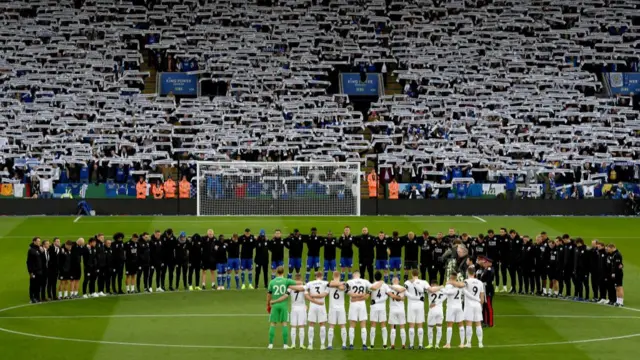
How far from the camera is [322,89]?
64.8 meters

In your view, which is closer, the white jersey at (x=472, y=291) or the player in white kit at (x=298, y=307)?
the player in white kit at (x=298, y=307)

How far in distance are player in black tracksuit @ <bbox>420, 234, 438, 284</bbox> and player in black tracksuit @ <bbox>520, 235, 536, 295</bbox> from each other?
2669 mm

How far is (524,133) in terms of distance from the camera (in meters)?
61.1

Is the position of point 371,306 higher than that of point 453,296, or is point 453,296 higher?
point 453,296

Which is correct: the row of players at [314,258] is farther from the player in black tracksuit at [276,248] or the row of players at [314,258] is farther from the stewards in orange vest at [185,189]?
the stewards in orange vest at [185,189]

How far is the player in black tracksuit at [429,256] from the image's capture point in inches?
1384

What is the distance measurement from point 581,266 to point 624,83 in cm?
3671

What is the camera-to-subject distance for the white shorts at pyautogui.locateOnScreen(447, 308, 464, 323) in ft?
88.0

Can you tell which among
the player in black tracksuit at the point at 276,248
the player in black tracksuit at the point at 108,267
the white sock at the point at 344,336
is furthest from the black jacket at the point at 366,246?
the white sock at the point at 344,336

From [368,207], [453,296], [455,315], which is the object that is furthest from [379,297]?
[368,207]

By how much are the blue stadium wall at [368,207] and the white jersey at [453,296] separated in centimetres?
2525

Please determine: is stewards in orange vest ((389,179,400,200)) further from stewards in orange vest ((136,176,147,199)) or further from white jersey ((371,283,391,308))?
white jersey ((371,283,391,308))

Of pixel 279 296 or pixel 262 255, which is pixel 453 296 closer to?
pixel 279 296

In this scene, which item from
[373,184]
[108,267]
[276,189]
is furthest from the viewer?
[373,184]
